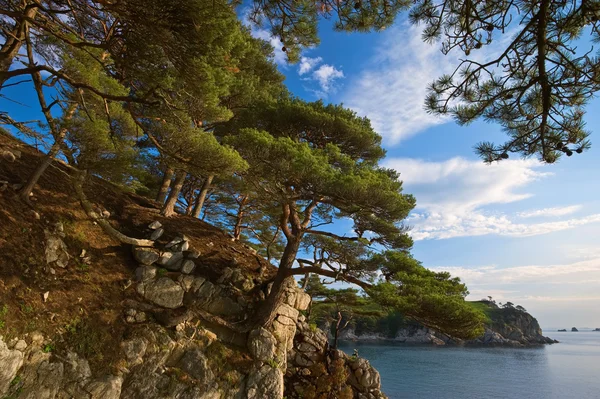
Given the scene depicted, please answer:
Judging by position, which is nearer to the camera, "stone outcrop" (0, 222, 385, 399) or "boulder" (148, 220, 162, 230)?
"stone outcrop" (0, 222, 385, 399)

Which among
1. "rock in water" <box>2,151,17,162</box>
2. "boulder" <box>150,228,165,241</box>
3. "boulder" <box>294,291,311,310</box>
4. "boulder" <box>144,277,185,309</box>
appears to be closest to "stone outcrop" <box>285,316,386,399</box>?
"boulder" <box>294,291,311,310</box>

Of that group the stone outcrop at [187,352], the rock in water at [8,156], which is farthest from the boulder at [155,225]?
the rock in water at [8,156]

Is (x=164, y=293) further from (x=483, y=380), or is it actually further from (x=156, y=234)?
(x=483, y=380)

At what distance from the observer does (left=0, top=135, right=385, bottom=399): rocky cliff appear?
16.6 ft

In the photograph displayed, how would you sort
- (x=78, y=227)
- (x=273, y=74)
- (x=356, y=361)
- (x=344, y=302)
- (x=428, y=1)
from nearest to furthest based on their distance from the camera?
1. (x=428, y=1)
2. (x=78, y=227)
3. (x=356, y=361)
4. (x=344, y=302)
5. (x=273, y=74)

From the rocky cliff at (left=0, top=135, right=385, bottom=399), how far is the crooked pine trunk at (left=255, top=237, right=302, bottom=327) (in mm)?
285

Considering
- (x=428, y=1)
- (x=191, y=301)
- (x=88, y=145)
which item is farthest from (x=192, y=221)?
(x=428, y=1)

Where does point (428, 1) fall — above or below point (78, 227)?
above

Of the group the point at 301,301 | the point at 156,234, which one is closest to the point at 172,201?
the point at 156,234

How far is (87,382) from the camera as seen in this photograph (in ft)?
16.8

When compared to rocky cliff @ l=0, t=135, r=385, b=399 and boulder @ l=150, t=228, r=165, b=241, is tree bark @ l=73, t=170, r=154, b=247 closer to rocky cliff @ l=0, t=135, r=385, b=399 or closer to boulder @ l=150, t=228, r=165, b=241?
rocky cliff @ l=0, t=135, r=385, b=399

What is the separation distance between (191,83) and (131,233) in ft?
16.6

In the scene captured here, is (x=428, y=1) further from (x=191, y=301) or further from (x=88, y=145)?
(x=191, y=301)

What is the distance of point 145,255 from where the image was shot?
289 inches
